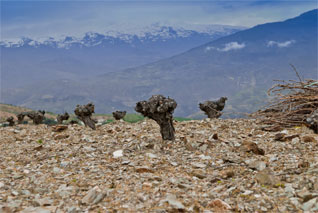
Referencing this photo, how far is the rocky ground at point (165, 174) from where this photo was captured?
4691 millimetres

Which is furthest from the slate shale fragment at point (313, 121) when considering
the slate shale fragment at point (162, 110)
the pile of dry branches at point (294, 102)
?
the slate shale fragment at point (162, 110)

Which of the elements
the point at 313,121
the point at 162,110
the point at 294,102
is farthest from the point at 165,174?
the point at 294,102

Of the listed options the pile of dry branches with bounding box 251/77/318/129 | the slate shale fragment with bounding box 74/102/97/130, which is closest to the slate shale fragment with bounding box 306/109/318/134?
the pile of dry branches with bounding box 251/77/318/129

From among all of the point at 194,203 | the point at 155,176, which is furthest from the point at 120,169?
the point at 194,203

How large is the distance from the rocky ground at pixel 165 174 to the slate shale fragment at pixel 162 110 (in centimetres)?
34

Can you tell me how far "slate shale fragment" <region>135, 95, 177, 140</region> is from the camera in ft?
28.1

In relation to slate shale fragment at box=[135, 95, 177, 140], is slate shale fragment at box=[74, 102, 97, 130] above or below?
below

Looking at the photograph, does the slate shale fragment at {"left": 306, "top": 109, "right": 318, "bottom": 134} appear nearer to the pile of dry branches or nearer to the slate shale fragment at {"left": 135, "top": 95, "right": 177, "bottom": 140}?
the pile of dry branches

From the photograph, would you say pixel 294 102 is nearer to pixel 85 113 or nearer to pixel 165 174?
pixel 165 174

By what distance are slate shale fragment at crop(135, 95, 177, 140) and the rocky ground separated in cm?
34

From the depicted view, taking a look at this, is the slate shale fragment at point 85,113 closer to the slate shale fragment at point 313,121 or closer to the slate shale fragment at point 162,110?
the slate shale fragment at point 162,110

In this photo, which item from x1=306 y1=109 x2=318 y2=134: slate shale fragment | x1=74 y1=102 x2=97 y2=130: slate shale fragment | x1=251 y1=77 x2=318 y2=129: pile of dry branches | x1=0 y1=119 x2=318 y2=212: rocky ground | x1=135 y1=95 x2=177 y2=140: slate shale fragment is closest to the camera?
x1=0 y1=119 x2=318 y2=212: rocky ground

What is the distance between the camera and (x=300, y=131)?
8930 mm

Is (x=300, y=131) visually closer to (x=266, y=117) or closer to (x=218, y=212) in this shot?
(x=266, y=117)
